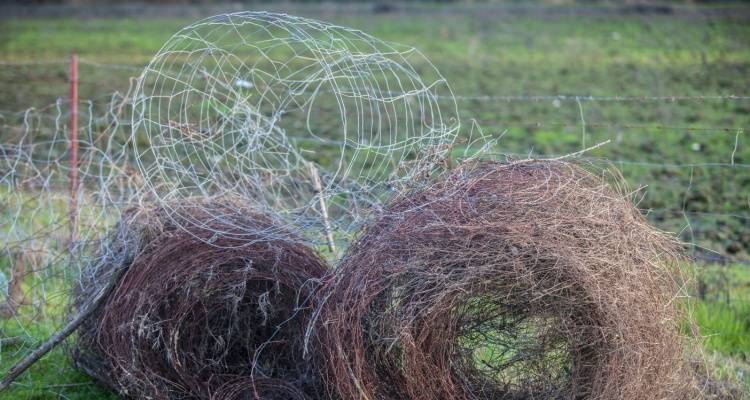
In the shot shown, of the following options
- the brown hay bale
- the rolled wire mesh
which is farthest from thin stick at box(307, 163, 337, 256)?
the brown hay bale

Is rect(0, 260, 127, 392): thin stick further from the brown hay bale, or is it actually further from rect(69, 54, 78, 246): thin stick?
the brown hay bale

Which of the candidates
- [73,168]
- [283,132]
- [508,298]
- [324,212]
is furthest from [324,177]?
[508,298]

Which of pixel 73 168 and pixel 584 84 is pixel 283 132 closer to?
pixel 73 168

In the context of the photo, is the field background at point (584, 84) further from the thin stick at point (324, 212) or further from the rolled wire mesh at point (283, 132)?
the thin stick at point (324, 212)

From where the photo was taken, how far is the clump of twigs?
4.46m

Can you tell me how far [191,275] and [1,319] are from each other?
78.4 inches

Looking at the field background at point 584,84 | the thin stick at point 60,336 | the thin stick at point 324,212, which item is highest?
the thin stick at point 324,212

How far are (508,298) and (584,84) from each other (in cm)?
1353

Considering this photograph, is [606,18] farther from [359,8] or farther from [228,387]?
[228,387]

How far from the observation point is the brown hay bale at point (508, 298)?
3836 millimetres

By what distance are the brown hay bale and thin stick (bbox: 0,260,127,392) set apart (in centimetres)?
121

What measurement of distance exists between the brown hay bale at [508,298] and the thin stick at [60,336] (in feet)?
3.97

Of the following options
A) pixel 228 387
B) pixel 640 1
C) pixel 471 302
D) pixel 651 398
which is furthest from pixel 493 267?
pixel 640 1

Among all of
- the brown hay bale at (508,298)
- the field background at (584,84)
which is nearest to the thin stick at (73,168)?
the field background at (584,84)
